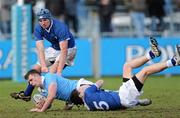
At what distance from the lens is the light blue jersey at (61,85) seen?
14.6 metres

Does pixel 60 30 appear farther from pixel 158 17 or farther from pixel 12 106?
pixel 158 17

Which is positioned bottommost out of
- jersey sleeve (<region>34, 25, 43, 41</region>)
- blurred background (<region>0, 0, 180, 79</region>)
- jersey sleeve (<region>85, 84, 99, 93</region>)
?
blurred background (<region>0, 0, 180, 79</region>)

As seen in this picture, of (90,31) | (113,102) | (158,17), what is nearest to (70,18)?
(90,31)

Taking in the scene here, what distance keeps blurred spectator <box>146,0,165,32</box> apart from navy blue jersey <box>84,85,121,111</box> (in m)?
14.2

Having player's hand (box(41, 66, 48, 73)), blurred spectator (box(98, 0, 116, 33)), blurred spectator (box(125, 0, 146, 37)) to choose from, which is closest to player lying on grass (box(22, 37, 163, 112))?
player's hand (box(41, 66, 48, 73))

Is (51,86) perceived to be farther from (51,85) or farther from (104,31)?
(104,31)

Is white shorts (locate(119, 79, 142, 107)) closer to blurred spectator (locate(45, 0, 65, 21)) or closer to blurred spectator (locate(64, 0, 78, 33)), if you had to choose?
blurred spectator (locate(45, 0, 65, 21))

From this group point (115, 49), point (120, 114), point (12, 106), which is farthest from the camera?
point (115, 49)

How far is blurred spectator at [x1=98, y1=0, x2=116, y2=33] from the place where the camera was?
2841 cm

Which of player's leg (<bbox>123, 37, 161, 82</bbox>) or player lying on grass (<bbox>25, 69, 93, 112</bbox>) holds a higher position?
player's leg (<bbox>123, 37, 161, 82</bbox>)

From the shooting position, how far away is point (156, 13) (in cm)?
2884

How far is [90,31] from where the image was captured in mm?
28812

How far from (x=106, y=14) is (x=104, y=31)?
0.61 m

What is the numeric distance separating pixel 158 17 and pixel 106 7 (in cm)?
201
